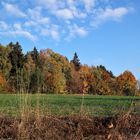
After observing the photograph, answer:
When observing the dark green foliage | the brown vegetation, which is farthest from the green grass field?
the dark green foliage

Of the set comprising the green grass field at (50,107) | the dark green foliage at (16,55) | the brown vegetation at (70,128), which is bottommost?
the brown vegetation at (70,128)

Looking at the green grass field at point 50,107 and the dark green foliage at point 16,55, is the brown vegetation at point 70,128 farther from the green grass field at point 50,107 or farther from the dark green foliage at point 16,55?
the dark green foliage at point 16,55

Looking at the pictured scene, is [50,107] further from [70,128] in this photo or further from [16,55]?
[16,55]

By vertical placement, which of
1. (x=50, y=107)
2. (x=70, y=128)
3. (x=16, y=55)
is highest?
(x=16, y=55)

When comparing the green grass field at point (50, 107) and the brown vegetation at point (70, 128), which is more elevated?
the green grass field at point (50, 107)

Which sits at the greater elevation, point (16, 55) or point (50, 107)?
point (16, 55)

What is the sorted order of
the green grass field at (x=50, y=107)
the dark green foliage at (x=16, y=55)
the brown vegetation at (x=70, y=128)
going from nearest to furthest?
the brown vegetation at (x=70, y=128), the green grass field at (x=50, y=107), the dark green foliage at (x=16, y=55)

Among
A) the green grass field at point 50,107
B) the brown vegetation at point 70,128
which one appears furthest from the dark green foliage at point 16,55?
the brown vegetation at point 70,128

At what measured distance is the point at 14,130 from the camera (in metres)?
7.23

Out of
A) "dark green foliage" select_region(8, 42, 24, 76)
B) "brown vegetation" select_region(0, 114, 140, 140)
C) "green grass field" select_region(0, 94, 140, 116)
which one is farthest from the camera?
"dark green foliage" select_region(8, 42, 24, 76)

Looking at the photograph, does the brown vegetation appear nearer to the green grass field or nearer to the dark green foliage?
the green grass field

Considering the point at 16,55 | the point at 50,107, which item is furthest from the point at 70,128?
the point at 16,55

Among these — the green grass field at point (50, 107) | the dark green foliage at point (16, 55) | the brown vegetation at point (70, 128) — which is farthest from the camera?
the dark green foliage at point (16, 55)

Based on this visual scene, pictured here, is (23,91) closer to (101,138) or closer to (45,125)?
(45,125)
